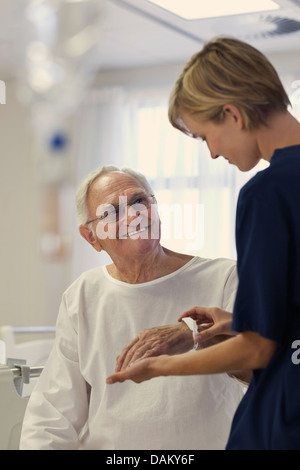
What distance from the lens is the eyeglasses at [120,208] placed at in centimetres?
92

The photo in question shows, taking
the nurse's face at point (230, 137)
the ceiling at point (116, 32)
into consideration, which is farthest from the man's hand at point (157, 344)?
the ceiling at point (116, 32)

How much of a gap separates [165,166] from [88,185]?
0.15 meters

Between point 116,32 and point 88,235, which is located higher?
point 116,32

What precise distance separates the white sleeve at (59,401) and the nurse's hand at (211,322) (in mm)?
172

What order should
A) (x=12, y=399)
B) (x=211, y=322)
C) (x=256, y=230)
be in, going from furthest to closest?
(x=12, y=399)
(x=211, y=322)
(x=256, y=230)

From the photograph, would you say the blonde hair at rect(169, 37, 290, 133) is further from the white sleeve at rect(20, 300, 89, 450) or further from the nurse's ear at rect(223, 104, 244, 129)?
the white sleeve at rect(20, 300, 89, 450)

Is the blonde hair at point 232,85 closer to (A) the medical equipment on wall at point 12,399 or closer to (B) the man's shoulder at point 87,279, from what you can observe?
(B) the man's shoulder at point 87,279

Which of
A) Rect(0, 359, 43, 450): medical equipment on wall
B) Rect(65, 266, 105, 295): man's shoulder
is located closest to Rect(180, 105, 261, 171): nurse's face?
Rect(65, 266, 105, 295): man's shoulder

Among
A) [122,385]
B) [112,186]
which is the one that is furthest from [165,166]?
[122,385]

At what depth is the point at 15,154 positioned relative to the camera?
0.95m

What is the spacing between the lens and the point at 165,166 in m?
1.03

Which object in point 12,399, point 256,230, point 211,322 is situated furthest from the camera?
point 12,399

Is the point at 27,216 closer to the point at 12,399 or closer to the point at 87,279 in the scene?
the point at 87,279

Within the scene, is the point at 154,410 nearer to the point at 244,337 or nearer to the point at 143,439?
the point at 143,439
